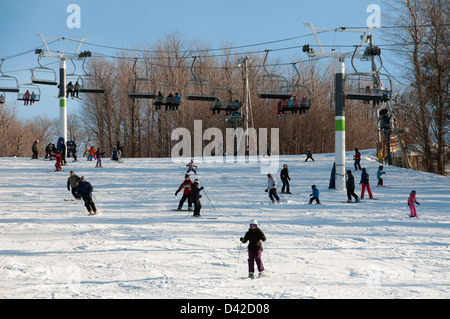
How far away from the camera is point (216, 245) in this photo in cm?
1145

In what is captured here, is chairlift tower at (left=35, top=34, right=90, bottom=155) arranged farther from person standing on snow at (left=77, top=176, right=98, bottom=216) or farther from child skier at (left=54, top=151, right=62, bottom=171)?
person standing on snow at (left=77, top=176, right=98, bottom=216)

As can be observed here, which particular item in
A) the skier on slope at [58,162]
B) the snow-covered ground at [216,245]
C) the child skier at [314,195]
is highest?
the skier on slope at [58,162]

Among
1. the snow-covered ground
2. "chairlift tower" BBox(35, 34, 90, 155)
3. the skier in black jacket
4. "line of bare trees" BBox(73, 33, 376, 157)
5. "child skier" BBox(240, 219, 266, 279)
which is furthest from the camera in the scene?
"line of bare trees" BBox(73, 33, 376, 157)

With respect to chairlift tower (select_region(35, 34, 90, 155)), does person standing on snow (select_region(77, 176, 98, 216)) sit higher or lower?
lower

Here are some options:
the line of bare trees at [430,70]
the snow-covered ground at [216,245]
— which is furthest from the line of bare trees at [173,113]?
the snow-covered ground at [216,245]

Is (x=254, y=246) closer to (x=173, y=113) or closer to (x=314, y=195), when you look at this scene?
(x=314, y=195)

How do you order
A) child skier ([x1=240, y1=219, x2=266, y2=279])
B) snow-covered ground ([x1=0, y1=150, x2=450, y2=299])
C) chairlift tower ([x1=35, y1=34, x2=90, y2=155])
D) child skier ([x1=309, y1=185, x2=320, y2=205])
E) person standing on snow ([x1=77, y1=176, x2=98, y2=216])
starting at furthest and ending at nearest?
chairlift tower ([x1=35, y1=34, x2=90, y2=155]) < child skier ([x1=309, y1=185, x2=320, y2=205]) < person standing on snow ([x1=77, y1=176, x2=98, y2=216]) < child skier ([x1=240, y1=219, x2=266, y2=279]) < snow-covered ground ([x1=0, y1=150, x2=450, y2=299])

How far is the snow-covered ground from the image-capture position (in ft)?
26.7

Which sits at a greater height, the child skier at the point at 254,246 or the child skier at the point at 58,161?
the child skier at the point at 58,161

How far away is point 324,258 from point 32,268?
20.3ft

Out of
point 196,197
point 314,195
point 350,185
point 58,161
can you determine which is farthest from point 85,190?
point 58,161

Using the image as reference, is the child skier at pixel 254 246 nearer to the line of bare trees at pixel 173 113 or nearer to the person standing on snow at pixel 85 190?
the person standing on snow at pixel 85 190

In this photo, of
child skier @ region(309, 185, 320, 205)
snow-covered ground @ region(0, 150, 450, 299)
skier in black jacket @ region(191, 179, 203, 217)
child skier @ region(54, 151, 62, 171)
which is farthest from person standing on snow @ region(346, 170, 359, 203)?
child skier @ region(54, 151, 62, 171)

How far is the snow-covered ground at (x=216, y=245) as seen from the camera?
8141mm
